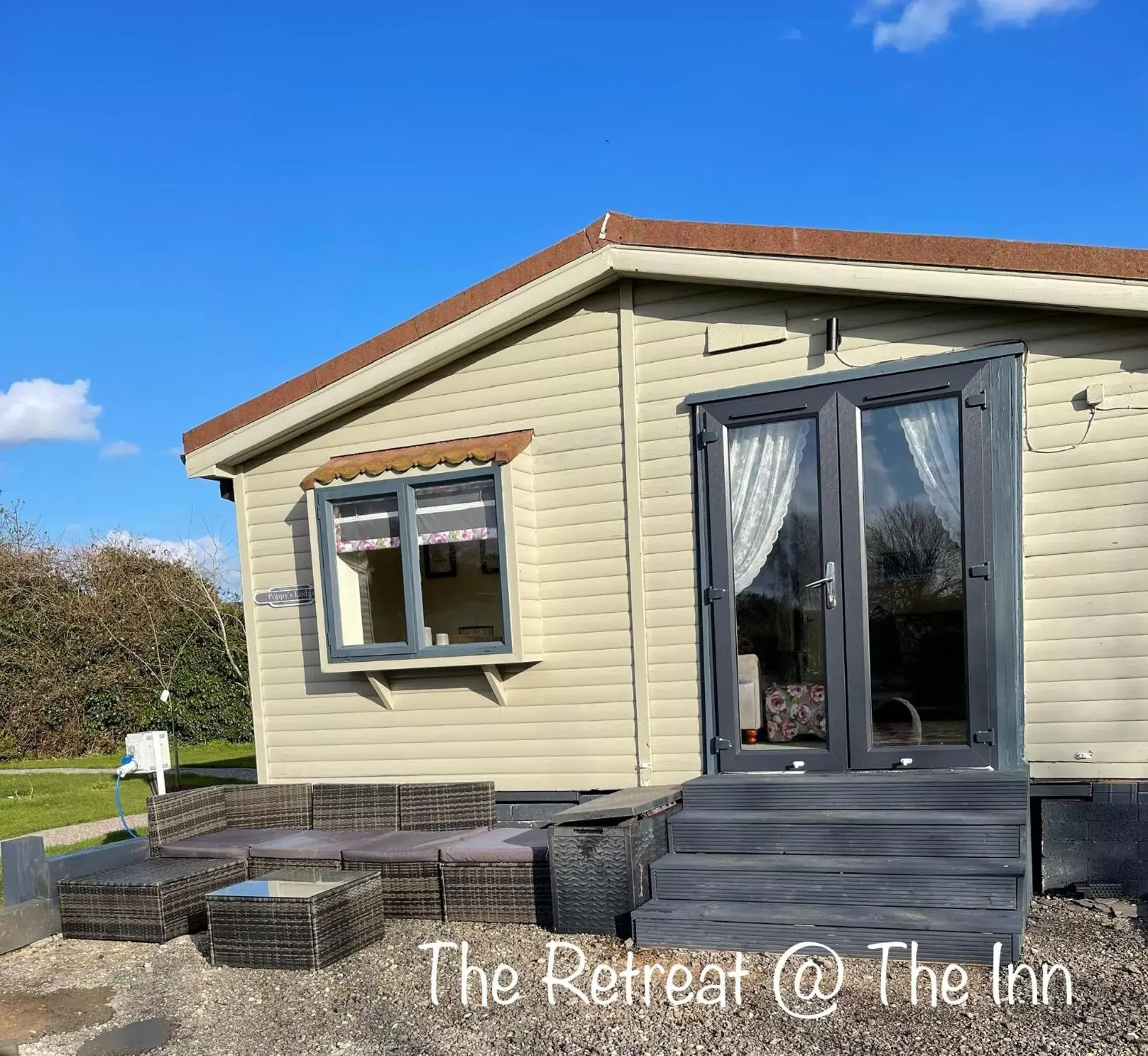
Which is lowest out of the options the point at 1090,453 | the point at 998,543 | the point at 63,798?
the point at 63,798

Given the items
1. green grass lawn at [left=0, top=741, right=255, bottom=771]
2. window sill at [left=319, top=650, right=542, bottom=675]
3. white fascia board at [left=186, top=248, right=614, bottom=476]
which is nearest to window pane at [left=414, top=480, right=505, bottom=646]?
window sill at [left=319, top=650, right=542, bottom=675]

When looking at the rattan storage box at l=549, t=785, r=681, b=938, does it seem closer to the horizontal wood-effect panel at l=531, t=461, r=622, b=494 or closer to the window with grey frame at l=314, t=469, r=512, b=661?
the window with grey frame at l=314, t=469, r=512, b=661


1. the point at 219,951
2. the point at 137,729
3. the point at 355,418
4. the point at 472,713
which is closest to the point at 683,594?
the point at 472,713

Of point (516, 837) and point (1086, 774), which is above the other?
point (1086, 774)

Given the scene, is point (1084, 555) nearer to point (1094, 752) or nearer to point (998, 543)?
point (998, 543)

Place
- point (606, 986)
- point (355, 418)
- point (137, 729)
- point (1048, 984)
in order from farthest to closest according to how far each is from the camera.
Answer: point (137, 729) < point (355, 418) < point (606, 986) < point (1048, 984)

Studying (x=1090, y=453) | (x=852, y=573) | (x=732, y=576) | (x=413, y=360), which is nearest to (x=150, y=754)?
(x=413, y=360)

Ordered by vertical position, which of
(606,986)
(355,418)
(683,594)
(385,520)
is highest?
(355,418)

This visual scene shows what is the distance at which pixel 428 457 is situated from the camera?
18.7ft

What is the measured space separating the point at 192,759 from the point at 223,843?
7.28m

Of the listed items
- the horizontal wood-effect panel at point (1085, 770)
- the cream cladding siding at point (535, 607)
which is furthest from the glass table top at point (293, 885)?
the horizontal wood-effect panel at point (1085, 770)

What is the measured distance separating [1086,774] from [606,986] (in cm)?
252

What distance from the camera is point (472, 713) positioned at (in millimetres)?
5891

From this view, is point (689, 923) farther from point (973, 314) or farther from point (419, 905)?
point (973, 314)
